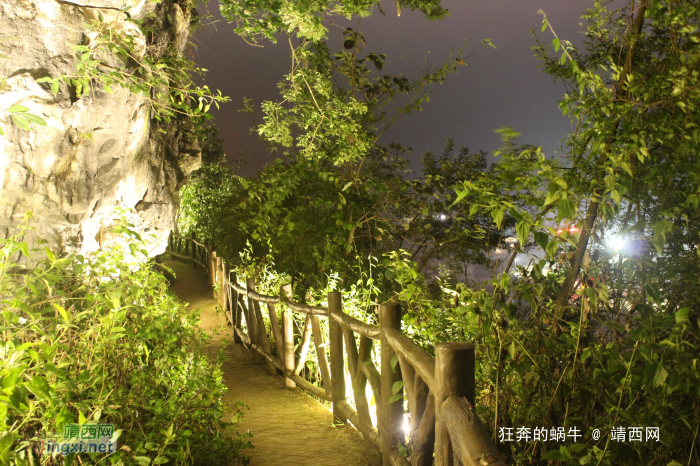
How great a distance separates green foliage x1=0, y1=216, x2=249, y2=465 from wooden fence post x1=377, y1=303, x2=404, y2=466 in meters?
1.08

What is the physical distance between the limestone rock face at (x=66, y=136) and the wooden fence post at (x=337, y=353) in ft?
6.05

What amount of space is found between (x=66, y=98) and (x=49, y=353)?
121 inches

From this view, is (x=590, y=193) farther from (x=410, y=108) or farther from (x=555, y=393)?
(x=410, y=108)

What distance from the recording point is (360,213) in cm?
641

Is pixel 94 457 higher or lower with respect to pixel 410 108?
lower

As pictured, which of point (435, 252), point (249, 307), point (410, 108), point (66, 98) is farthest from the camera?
point (435, 252)

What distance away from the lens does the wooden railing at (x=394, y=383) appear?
167cm

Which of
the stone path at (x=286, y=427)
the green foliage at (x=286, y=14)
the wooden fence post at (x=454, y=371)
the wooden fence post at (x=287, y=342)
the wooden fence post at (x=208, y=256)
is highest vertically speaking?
the green foliage at (x=286, y=14)

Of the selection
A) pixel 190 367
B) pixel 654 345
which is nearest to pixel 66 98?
pixel 190 367

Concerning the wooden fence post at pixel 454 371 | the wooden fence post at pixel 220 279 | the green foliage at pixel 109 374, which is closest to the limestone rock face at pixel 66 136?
the green foliage at pixel 109 374

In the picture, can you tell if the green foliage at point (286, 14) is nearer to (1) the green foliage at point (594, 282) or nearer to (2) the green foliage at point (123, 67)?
(2) the green foliage at point (123, 67)

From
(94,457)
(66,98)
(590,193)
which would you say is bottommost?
(94,457)

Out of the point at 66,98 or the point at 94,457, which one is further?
the point at 66,98

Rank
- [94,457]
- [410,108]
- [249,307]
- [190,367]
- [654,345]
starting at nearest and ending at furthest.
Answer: [654,345] < [94,457] < [190,367] < [249,307] < [410,108]
